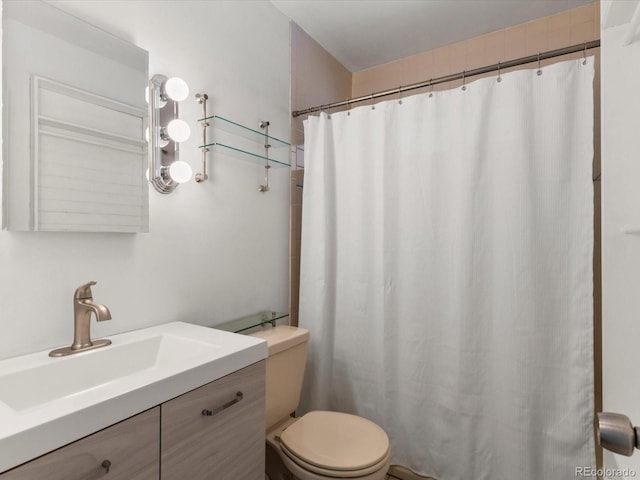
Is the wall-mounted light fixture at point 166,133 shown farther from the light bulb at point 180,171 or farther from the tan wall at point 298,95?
the tan wall at point 298,95

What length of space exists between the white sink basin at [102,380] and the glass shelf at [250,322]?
27 cm

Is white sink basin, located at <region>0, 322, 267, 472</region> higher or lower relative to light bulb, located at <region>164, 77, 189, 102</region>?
lower

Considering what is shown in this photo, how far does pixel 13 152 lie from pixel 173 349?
77cm

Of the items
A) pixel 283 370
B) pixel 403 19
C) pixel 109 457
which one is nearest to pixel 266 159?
pixel 283 370

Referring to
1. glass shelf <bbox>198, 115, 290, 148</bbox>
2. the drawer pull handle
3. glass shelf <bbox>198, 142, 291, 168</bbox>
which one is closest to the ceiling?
glass shelf <bbox>198, 115, 290, 148</bbox>

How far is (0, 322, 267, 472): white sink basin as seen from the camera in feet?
2.26

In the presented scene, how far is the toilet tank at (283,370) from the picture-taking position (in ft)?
5.07

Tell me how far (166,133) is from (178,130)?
0.16 feet

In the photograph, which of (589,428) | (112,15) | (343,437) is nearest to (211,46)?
(112,15)

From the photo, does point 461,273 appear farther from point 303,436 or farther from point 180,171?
point 180,171

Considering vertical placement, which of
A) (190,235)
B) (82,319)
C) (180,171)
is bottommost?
(82,319)

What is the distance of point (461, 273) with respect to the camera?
5.46 feet

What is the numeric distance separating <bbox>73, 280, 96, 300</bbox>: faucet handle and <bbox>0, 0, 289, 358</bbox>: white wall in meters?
0.07

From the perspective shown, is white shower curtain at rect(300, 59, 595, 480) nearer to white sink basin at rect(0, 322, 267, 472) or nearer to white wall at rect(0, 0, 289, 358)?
white wall at rect(0, 0, 289, 358)
